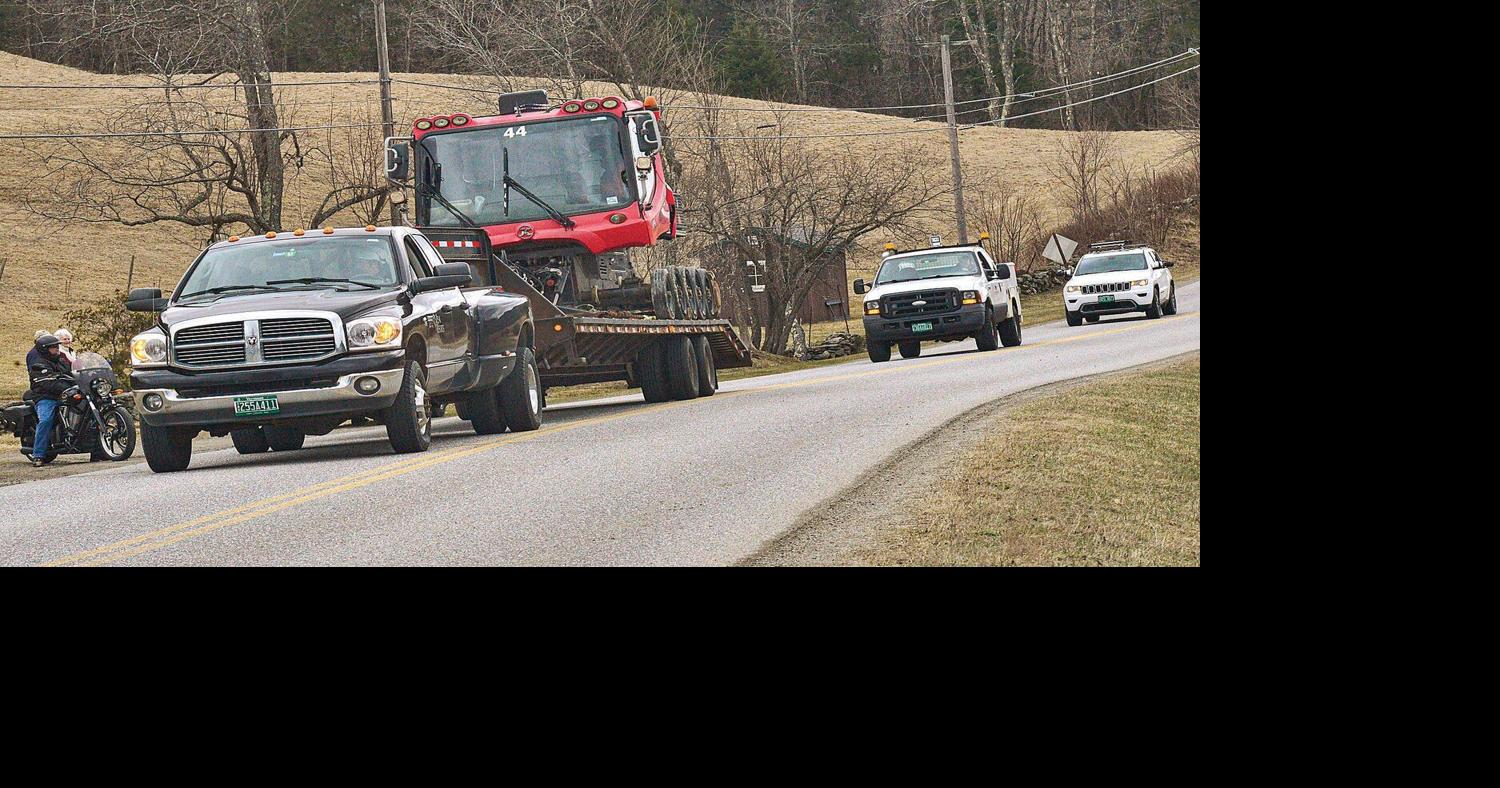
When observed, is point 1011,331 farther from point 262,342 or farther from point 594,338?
point 262,342

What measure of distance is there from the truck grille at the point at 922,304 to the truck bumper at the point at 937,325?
0.31 ft

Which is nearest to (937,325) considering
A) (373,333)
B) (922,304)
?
(922,304)

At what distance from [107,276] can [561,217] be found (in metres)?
36.6

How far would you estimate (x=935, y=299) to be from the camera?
29.7 m

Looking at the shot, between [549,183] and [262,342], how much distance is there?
645 centimetres

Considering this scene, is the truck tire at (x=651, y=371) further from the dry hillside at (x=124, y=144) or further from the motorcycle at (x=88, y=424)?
the dry hillside at (x=124, y=144)

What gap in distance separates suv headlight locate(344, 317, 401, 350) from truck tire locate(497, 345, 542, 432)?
2.76m

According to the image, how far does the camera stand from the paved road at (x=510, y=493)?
10188mm

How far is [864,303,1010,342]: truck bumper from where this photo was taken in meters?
29.7

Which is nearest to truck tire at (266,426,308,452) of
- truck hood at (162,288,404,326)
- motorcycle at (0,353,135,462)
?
motorcycle at (0,353,135,462)

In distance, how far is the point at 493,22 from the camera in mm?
48750

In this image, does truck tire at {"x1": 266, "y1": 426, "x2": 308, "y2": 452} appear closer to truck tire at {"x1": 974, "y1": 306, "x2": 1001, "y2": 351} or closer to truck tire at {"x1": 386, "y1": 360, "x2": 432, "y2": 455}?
truck tire at {"x1": 386, "y1": 360, "x2": 432, "y2": 455}

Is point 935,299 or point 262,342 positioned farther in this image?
point 935,299
